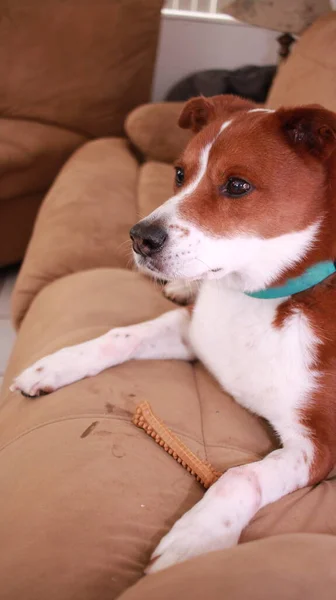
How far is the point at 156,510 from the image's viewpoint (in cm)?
88

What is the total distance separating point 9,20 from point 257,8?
1056 millimetres

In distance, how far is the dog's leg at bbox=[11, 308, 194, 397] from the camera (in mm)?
1153

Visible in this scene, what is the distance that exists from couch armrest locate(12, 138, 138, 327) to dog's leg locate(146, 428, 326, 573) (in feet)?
2.84

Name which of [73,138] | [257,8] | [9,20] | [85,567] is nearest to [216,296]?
[85,567]

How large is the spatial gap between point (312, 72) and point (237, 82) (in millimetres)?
1295

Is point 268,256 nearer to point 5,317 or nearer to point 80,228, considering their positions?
point 80,228

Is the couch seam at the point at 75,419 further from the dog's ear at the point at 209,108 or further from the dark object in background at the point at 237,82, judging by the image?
the dark object in background at the point at 237,82

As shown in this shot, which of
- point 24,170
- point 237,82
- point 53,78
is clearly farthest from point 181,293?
point 237,82

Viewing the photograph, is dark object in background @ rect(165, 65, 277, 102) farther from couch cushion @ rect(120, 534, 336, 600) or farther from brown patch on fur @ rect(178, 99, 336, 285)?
couch cushion @ rect(120, 534, 336, 600)

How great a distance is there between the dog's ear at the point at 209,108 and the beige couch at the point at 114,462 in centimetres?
43

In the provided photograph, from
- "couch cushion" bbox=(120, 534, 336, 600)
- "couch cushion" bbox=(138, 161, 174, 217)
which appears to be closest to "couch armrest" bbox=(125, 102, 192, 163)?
"couch cushion" bbox=(138, 161, 174, 217)

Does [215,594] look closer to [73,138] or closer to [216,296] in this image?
[216,296]

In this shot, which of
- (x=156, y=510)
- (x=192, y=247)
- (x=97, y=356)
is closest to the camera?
(x=156, y=510)

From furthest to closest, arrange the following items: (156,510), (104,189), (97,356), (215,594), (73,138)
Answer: (73,138)
(104,189)
(97,356)
(156,510)
(215,594)
